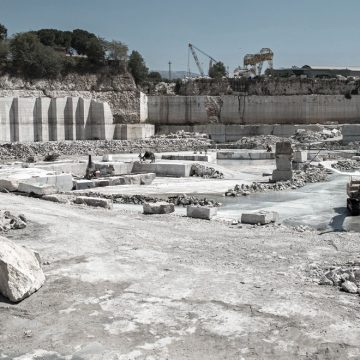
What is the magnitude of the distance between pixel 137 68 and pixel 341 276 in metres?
59.2

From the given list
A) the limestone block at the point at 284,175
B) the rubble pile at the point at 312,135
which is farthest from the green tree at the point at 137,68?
the limestone block at the point at 284,175

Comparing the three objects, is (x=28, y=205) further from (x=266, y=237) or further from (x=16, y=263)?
(x=16, y=263)

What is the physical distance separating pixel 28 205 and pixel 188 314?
8.42 metres

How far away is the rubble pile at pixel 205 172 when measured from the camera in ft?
82.3

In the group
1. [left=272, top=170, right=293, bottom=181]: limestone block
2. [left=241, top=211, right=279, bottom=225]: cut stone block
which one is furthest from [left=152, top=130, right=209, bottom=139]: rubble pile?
[left=241, top=211, right=279, bottom=225]: cut stone block

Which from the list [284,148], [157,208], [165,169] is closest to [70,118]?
[165,169]

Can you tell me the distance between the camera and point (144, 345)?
16.7 ft

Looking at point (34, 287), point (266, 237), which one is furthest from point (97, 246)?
point (266, 237)

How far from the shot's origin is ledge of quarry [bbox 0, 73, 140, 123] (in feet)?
176

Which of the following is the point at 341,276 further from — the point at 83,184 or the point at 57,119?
the point at 57,119

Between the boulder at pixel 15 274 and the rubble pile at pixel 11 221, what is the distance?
3733mm

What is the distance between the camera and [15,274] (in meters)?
6.13

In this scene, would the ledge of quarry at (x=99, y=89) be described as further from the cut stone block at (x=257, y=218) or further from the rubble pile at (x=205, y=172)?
the cut stone block at (x=257, y=218)

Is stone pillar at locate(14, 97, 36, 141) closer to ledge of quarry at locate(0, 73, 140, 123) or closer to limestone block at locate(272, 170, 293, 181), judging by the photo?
ledge of quarry at locate(0, 73, 140, 123)
